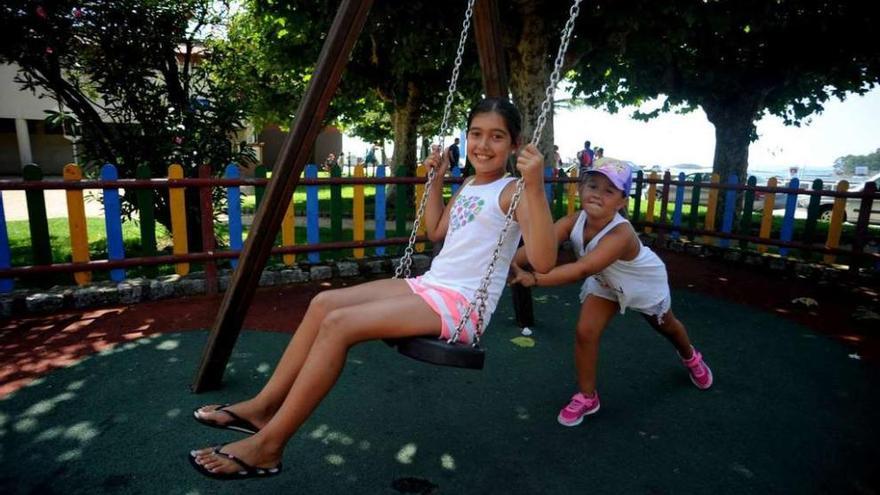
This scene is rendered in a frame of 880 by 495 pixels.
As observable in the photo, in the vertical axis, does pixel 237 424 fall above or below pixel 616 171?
below

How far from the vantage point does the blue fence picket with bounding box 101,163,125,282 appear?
4.80m

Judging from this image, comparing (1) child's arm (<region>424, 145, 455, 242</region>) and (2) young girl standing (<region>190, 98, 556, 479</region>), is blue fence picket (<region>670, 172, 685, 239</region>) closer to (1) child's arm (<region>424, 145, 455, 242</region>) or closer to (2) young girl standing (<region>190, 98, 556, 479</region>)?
(1) child's arm (<region>424, 145, 455, 242</region>)

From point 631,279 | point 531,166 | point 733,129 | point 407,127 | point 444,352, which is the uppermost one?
point 407,127

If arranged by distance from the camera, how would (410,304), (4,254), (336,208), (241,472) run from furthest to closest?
(336,208) < (4,254) < (410,304) < (241,472)

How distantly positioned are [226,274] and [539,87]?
5504mm

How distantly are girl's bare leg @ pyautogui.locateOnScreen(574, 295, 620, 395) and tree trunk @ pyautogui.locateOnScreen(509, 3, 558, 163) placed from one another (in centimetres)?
522

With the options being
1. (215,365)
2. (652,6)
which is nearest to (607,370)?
(215,365)

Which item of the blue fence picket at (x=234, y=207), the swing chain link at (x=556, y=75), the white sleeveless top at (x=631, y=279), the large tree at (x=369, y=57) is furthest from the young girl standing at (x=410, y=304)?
the large tree at (x=369, y=57)

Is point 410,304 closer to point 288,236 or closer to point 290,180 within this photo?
point 290,180

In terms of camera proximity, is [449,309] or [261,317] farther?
[261,317]

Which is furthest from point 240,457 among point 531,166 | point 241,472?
point 531,166

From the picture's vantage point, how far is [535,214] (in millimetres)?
2092

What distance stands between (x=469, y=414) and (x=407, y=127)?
37.7 ft

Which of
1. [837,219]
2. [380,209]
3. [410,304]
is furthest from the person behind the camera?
[837,219]
